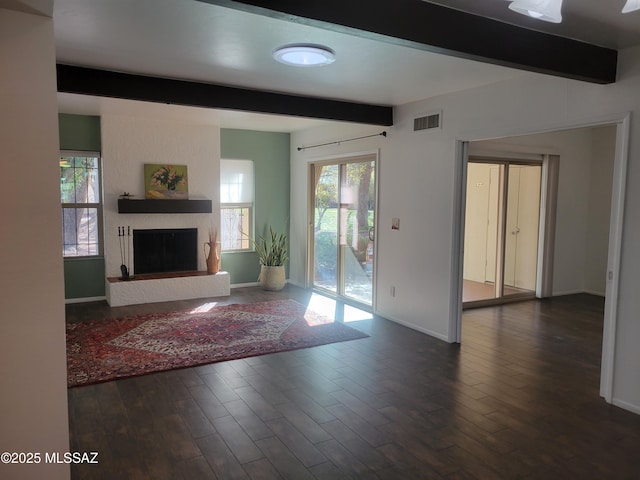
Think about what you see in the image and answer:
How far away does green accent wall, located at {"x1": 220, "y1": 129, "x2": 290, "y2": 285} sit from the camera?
7320 millimetres

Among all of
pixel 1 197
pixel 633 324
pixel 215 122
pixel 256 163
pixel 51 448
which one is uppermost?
pixel 215 122

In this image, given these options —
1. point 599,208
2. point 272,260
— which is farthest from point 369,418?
point 599,208

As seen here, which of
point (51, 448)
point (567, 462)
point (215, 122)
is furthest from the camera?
point (215, 122)

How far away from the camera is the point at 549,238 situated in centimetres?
666

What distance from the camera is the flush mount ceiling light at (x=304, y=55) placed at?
3084 millimetres

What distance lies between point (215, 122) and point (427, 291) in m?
3.79

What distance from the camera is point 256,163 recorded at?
746cm

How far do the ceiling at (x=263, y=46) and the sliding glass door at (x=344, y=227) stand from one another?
1595 mm

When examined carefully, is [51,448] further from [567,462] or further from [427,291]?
[427,291]

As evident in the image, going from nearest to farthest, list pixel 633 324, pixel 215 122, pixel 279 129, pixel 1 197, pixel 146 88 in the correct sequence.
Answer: pixel 1 197 → pixel 633 324 → pixel 146 88 → pixel 215 122 → pixel 279 129

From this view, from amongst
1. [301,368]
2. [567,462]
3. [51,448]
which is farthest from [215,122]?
[567,462]

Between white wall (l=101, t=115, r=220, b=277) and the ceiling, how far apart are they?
2641 mm

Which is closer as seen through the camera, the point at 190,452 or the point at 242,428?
the point at 190,452

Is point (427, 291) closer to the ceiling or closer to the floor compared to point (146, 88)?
closer to the floor
